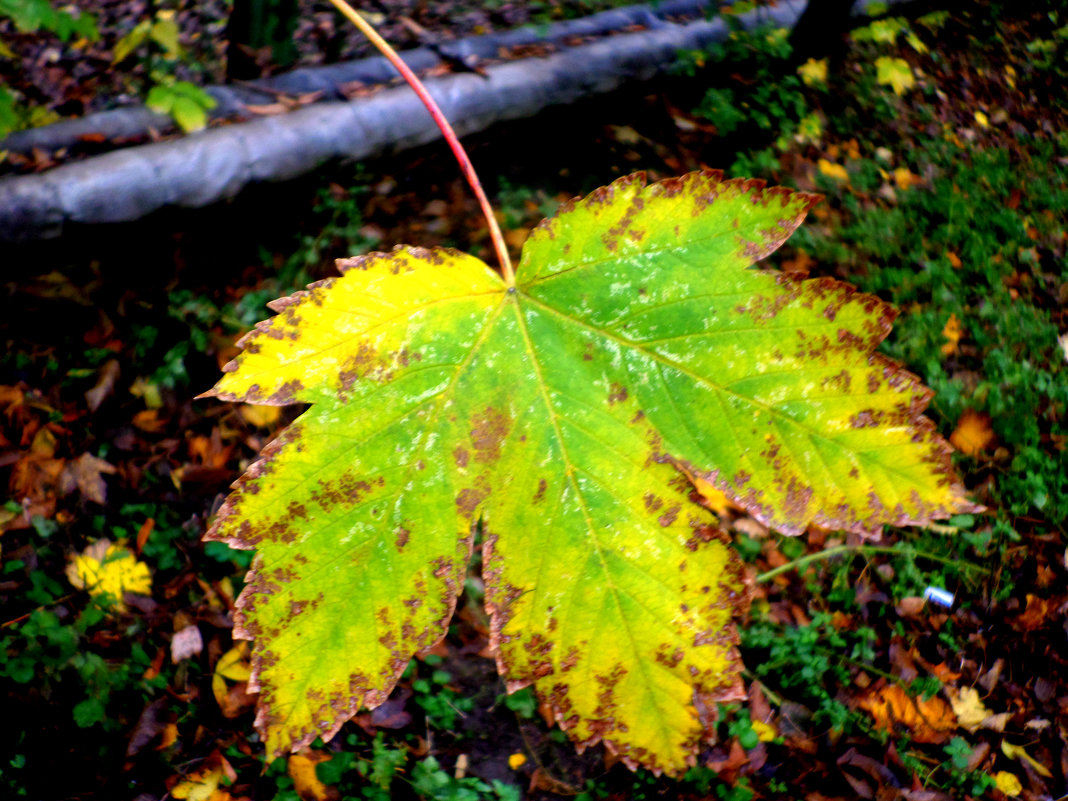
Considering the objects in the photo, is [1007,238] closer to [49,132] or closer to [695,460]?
[695,460]

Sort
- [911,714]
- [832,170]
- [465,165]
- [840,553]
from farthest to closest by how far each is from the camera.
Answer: [832,170], [840,553], [911,714], [465,165]

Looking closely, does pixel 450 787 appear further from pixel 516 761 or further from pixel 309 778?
pixel 309 778

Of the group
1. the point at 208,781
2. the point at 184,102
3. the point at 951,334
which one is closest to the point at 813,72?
the point at 951,334

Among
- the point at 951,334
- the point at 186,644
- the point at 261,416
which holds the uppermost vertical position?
the point at 951,334

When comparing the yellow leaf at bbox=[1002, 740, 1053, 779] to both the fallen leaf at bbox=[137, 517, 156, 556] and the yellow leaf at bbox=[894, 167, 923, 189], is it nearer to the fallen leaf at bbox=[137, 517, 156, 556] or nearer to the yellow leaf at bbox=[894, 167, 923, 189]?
the yellow leaf at bbox=[894, 167, 923, 189]

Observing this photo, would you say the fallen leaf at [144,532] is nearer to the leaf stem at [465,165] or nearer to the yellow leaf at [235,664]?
the yellow leaf at [235,664]

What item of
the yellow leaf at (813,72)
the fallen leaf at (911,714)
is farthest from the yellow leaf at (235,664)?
the yellow leaf at (813,72)

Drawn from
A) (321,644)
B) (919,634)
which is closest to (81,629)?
(321,644)
